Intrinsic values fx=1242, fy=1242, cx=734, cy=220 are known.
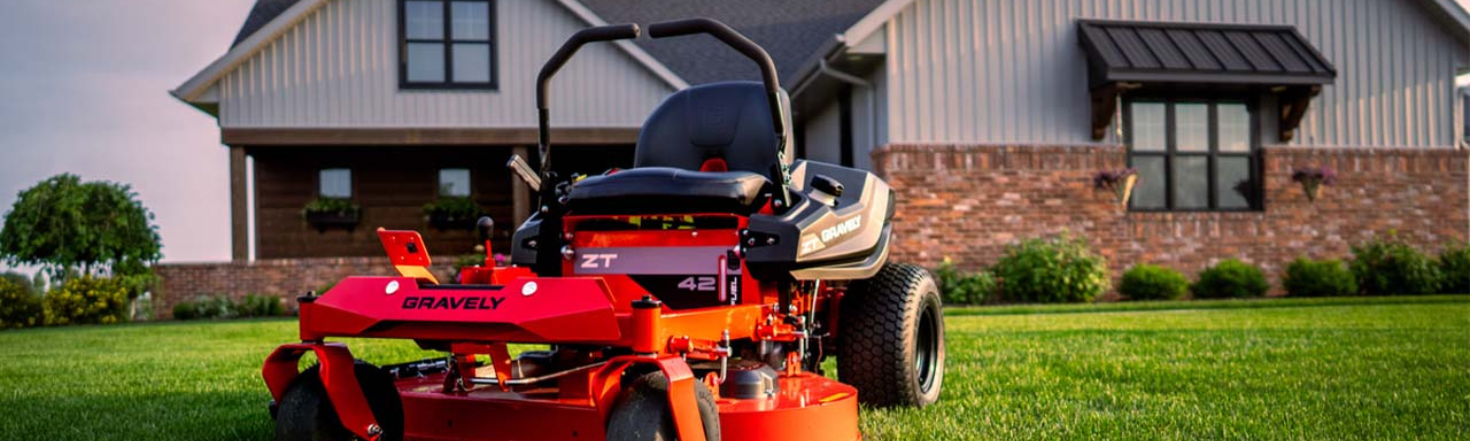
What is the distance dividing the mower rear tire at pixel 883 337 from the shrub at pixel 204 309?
13.3 m

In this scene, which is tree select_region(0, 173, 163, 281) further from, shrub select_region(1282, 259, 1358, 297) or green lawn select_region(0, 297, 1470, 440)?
shrub select_region(1282, 259, 1358, 297)

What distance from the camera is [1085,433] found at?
4605 millimetres

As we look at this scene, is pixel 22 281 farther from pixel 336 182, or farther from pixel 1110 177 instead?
pixel 1110 177

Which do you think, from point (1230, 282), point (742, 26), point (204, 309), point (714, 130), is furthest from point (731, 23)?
point (714, 130)

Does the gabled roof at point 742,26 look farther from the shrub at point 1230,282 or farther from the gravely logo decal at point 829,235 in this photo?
the gravely logo decal at point 829,235

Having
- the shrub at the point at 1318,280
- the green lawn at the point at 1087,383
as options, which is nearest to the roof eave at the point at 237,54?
the green lawn at the point at 1087,383

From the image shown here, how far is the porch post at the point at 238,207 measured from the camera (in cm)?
1688

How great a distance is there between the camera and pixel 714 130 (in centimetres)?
521

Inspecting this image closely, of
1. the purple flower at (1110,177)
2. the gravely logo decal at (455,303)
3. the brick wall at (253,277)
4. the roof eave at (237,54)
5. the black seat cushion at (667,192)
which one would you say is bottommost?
the brick wall at (253,277)

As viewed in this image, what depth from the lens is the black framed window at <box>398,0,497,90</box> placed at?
17.9 m

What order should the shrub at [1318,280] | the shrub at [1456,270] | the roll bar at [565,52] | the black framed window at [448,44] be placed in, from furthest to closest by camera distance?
the black framed window at [448,44] → the shrub at [1456,270] → the shrub at [1318,280] → the roll bar at [565,52]

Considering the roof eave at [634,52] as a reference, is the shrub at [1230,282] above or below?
below

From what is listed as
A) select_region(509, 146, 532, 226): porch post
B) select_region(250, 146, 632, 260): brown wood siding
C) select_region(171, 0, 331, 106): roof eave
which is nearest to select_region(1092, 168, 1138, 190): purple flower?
select_region(250, 146, 632, 260): brown wood siding

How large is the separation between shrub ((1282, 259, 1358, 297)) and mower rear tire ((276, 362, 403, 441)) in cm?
1474
